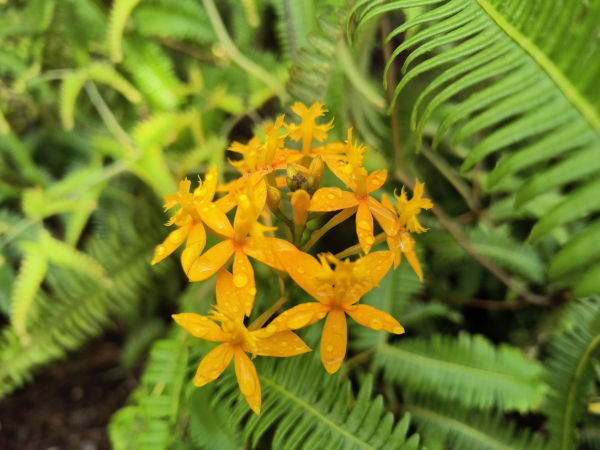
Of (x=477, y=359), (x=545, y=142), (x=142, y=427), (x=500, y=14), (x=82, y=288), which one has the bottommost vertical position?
(x=82, y=288)

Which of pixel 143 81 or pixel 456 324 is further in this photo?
pixel 143 81

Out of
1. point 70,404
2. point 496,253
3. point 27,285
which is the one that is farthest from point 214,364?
point 70,404

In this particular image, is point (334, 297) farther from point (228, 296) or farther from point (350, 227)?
point (350, 227)

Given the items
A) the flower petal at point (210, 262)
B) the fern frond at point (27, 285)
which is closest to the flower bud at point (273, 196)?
the flower petal at point (210, 262)

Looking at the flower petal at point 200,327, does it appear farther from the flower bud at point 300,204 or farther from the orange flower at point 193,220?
the flower bud at point 300,204

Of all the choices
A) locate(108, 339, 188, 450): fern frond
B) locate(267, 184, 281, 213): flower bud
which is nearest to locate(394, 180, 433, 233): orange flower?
locate(267, 184, 281, 213): flower bud

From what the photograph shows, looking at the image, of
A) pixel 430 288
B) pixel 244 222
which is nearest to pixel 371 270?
pixel 244 222

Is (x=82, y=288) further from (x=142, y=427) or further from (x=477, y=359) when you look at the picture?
(x=477, y=359)
